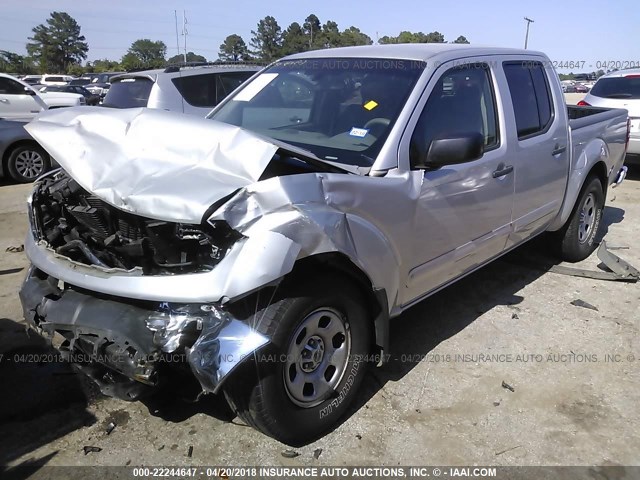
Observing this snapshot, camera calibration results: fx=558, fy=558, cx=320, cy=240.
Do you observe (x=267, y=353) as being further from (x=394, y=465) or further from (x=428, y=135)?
(x=428, y=135)

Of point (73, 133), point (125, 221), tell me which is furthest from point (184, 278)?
point (73, 133)

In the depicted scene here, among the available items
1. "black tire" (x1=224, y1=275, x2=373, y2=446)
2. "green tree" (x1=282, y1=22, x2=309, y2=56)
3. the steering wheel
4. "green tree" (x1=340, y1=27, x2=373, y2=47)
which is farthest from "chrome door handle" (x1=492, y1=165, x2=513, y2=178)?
"green tree" (x1=282, y1=22, x2=309, y2=56)

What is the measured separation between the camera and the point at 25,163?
9.54 m

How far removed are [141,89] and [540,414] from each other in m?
7.10

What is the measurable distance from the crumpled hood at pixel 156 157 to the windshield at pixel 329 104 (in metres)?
0.75

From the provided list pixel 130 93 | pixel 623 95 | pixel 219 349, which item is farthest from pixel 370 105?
pixel 623 95

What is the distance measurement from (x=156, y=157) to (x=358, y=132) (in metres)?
1.21

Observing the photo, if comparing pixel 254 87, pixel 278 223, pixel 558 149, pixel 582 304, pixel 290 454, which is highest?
pixel 254 87

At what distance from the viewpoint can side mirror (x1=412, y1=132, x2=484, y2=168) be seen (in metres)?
3.04

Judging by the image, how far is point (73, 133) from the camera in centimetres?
290

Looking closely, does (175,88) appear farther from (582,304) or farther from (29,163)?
(582,304)

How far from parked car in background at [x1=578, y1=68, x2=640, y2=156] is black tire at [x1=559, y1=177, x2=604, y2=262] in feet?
14.9

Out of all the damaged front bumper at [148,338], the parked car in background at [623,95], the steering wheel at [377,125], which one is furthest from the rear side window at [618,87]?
the damaged front bumper at [148,338]

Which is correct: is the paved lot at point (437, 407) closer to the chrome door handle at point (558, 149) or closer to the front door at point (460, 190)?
the front door at point (460, 190)
